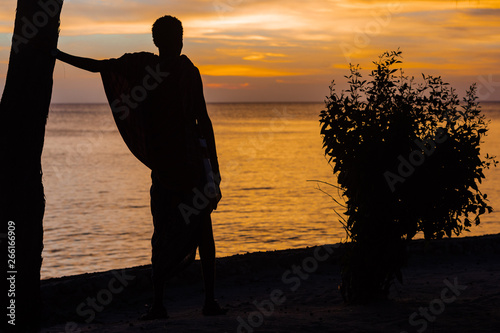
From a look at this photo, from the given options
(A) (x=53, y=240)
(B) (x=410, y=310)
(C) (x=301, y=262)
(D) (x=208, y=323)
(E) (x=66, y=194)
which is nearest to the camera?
(D) (x=208, y=323)

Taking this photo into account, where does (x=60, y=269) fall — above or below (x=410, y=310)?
below

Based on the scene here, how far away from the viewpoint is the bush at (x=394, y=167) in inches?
243

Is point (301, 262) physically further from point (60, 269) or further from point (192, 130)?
point (60, 269)

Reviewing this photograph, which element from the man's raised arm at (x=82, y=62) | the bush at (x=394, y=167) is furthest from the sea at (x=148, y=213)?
the man's raised arm at (x=82, y=62)

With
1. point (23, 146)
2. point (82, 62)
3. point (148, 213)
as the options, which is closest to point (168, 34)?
point (82, 62)

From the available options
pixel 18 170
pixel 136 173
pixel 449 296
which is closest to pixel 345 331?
pixel 449 296

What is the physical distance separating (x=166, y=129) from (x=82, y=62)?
900 mm

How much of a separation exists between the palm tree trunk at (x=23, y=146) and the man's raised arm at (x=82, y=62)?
8 cm

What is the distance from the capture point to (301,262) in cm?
904

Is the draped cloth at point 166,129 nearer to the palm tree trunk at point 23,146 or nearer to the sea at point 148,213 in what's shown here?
the palm tree trunk at point 23,146

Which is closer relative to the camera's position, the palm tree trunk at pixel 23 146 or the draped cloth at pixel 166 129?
the palm tree trunk at pixel 23 146

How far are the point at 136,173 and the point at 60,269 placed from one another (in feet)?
68.3

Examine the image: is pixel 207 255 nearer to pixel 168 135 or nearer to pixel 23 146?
pixel 168 135

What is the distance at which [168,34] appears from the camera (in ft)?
18.2
